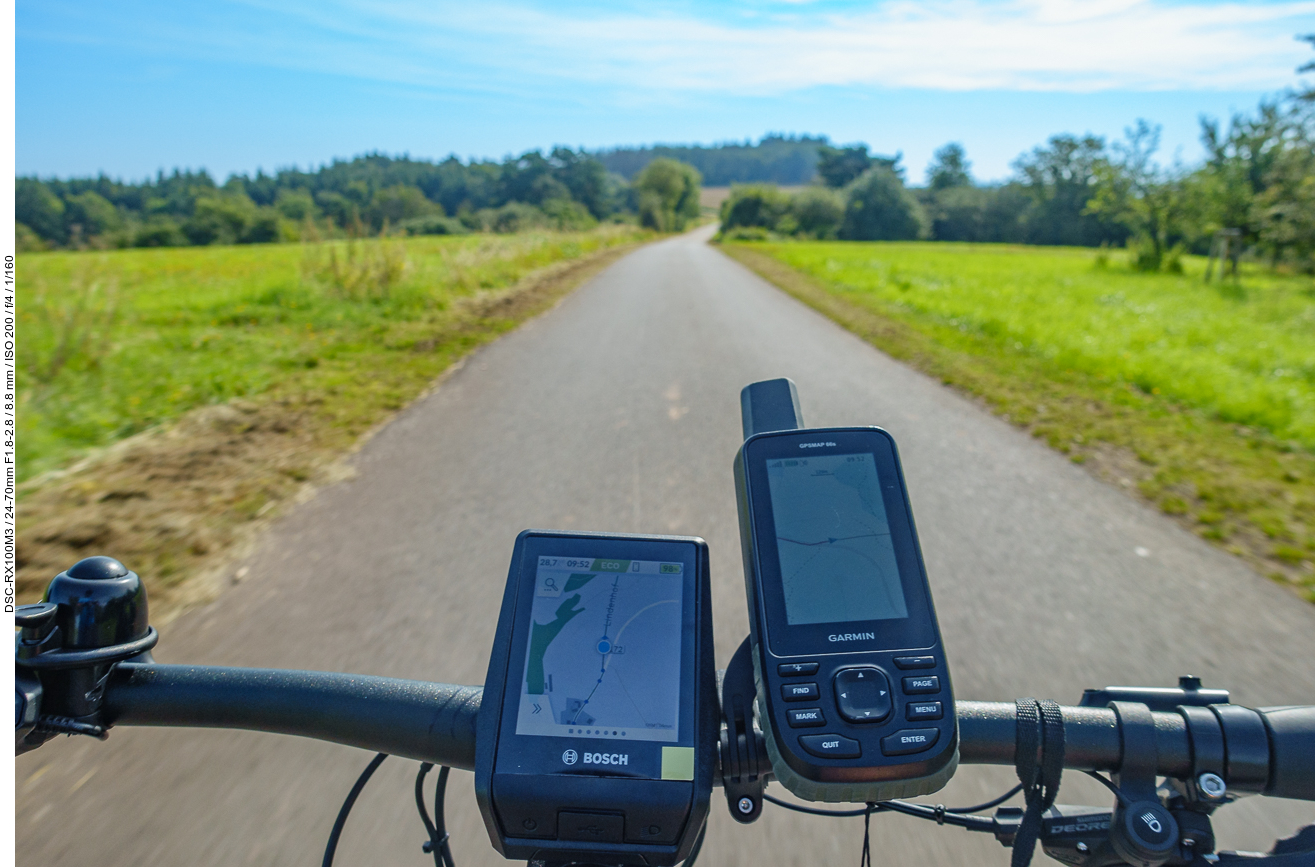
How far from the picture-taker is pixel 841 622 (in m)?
0.94

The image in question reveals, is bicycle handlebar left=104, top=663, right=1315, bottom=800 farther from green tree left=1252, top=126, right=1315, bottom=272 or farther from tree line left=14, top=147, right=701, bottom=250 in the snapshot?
green tree left=1252, top=126, right=1315, bottom=272

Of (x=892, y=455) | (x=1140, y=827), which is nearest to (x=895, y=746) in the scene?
(x=1140, y=827)

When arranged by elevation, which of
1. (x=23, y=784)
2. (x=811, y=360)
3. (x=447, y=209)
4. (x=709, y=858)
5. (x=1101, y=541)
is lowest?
(x=23, y=784)

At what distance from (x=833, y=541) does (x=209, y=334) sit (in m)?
10.7

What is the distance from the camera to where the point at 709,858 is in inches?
76.7

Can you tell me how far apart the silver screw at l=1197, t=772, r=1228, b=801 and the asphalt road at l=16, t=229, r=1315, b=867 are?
49.4 inches

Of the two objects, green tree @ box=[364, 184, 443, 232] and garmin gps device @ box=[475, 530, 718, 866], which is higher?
green tree @ box=[364, 184, 443, 232]

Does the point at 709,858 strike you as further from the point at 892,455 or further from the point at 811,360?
the point at 811,360

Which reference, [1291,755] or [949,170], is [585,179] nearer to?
[949,170]

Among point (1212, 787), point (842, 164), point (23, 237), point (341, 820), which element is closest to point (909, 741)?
point (1212, 787)

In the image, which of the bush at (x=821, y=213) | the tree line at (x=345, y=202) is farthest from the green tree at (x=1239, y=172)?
the bush at (x=821, y=213)

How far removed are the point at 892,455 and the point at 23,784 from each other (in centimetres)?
277

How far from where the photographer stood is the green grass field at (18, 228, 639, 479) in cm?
603

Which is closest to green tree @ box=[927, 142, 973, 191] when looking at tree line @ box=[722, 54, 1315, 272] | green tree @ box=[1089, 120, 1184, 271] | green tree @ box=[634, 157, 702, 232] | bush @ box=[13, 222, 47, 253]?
tree line @ box=[722, 54, 1315, 272]
